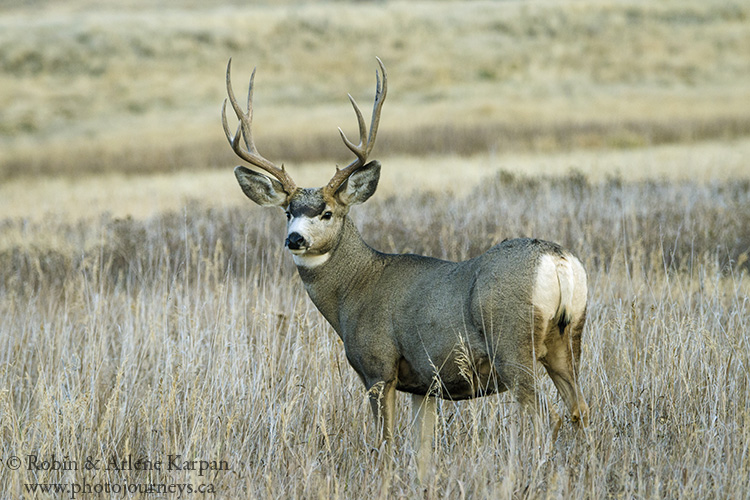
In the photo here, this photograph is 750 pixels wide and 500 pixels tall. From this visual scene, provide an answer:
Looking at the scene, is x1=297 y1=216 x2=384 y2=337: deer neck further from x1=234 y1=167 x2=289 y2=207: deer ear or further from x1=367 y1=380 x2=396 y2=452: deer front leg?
x1=367 y1=380 x2=396 y2=452: deer front leg

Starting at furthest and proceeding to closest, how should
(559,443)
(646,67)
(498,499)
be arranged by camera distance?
(646,67) < (559,443) < (498,499)

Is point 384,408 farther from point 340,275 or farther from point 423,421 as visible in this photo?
point 340,275

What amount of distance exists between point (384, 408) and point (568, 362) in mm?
948

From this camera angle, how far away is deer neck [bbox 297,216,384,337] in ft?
16.5

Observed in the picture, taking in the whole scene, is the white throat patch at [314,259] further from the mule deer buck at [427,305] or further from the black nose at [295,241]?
the black nose at [295,241]

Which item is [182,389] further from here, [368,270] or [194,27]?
[194,27]

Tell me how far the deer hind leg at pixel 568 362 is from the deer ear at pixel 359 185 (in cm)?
145

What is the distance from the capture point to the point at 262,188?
17.5 ft

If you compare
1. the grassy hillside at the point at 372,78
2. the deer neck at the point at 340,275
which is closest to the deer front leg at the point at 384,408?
the deer neck at the point at 340,275

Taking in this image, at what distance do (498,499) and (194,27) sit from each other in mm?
44858

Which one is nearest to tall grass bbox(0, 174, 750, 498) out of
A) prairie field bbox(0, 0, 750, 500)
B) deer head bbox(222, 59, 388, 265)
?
prairie field bbox(0, 0, 750, 500)

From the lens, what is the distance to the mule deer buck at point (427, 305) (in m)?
4.18

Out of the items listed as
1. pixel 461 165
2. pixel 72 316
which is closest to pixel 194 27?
pixel 461 165

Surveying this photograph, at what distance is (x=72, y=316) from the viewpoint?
7.26 metres
